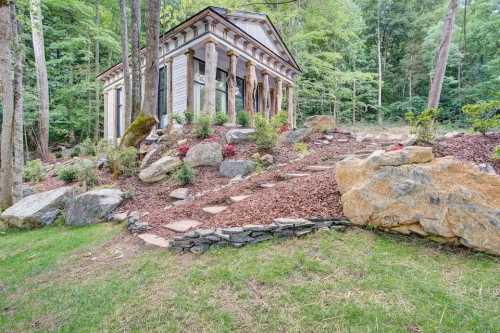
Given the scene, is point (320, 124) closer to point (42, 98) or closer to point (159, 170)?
point (159, 170)

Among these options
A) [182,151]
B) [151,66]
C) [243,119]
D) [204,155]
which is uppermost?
[151,66]

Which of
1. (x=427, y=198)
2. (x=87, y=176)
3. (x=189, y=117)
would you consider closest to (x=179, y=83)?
(x=189, y=117)

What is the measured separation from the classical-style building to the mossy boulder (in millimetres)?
1951

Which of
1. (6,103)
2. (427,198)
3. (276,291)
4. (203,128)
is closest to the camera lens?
(276,291)

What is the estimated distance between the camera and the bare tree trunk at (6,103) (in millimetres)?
4949

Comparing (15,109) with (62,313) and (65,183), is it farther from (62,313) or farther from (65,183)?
(62,313)

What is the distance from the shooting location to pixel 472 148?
164 inches

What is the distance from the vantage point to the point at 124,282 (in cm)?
268

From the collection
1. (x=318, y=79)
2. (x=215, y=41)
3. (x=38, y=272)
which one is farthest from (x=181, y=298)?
(x=318, y=79)

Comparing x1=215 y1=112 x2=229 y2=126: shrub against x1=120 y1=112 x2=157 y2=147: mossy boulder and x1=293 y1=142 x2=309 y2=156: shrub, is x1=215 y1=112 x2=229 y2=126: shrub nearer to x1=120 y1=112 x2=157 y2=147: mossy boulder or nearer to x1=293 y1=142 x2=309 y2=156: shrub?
x1=120 y1=112 x2=157 y2=147: mossy boulder

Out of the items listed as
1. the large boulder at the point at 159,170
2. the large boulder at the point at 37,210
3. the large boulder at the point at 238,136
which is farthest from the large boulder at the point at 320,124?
the large boulder at the point at 37,210

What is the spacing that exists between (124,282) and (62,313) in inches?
20.9

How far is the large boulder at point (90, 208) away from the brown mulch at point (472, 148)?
5529 mm

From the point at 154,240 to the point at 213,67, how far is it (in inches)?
281
